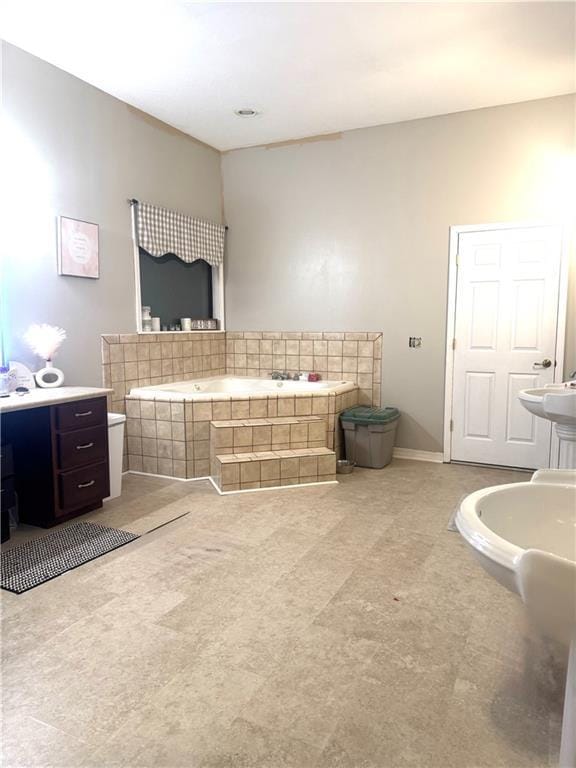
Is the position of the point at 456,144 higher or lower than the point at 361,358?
higher

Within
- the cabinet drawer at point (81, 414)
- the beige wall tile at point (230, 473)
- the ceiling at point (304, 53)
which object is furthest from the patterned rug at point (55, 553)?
the ceiling at point (304, 53)

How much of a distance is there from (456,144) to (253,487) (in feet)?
10.7

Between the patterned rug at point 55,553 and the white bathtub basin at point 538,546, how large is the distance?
2118 millimetres

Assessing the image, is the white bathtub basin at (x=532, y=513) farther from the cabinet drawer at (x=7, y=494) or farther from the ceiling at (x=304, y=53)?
the ceiling at (x=304, y=53)

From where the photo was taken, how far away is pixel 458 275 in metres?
4.43

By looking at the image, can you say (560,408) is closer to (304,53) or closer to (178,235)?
(304,53)

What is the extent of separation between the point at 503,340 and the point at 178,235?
117 inches

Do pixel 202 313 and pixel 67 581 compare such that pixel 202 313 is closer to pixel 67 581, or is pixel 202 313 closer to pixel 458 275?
pixel 458 275

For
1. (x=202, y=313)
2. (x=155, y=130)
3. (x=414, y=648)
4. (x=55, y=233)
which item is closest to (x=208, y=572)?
(x=414, y=648)

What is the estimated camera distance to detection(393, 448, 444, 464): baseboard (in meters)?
4.63

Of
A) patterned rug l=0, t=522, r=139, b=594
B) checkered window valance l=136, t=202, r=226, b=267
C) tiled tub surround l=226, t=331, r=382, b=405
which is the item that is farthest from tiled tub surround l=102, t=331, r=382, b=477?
patterned rug l=0, t=522, r=139, b=594

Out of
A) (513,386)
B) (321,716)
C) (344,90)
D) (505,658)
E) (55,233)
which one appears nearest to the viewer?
(321,716)

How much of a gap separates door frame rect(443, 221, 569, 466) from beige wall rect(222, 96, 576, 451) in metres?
0.05

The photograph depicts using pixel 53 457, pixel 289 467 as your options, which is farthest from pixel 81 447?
pixel 289 467
